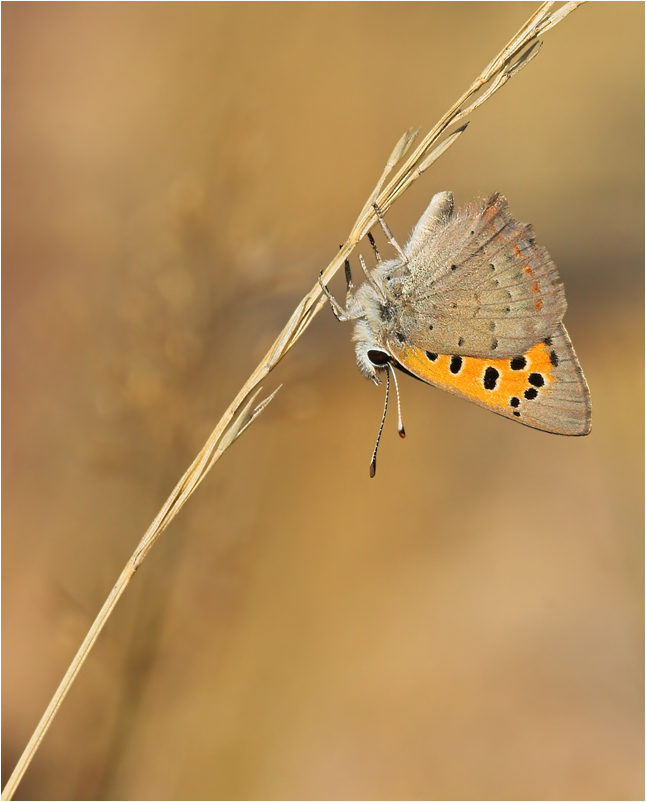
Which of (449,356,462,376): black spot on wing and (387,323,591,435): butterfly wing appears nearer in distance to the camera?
(387,323,591,435): butterfly wing

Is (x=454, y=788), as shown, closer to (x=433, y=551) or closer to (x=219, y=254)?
(x=433, y=551)

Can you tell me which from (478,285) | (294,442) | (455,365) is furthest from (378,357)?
(294,442)

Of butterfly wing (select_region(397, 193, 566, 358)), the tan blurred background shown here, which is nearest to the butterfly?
butterfly wing (select_region(397, 193, 566, 358))

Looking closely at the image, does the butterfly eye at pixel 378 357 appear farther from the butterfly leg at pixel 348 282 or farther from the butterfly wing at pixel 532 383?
the butterfly leg at pixel 348 282

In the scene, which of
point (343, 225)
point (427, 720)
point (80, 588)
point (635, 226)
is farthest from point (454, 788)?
point (635, 226)

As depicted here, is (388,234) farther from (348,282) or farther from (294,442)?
(294,442)

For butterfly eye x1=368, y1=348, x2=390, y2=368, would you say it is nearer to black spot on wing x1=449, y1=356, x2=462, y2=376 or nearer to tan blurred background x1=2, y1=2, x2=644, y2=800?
black spot on wing x1=449, y1=356, x2=462, y2=376

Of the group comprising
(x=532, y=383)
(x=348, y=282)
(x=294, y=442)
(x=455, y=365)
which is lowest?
(x=294, y=442)
